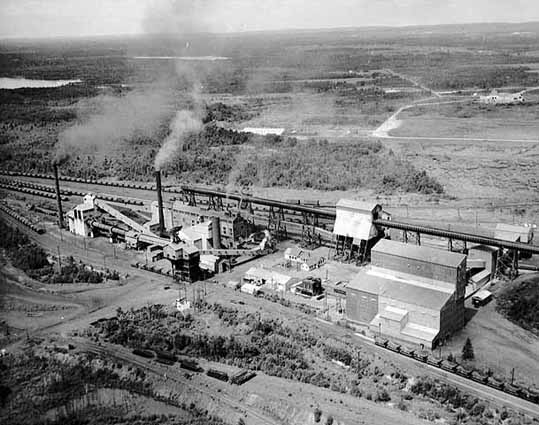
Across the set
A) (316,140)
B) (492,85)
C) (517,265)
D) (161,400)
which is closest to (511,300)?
(517,265)

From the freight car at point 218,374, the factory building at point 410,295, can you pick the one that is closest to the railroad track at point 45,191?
the factory building at point 410,295

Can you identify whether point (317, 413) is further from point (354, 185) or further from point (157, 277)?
point (354, 185)

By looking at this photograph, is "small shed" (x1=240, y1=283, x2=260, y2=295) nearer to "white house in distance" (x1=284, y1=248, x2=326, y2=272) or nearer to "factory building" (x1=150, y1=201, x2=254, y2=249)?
"white house in distance" (x1=284, y1=248, x2=326, y2=272)

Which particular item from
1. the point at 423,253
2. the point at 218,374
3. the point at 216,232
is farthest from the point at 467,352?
the point at 216,232

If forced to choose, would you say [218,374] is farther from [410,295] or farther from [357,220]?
[357,220]

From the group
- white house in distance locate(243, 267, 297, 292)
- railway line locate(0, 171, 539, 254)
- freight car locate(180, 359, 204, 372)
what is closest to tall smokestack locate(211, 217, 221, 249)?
railway line locate(0, 171, 539, 254)
